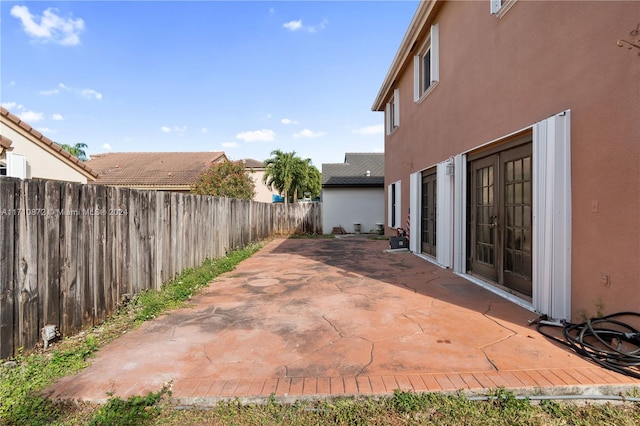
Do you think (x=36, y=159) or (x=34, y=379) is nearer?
(x=34, y=379)

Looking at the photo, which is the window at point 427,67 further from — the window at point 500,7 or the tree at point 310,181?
the tree at point 310,181

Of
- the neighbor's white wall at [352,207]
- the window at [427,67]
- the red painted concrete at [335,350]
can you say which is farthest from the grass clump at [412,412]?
the neighbor's white wall at [352,207]

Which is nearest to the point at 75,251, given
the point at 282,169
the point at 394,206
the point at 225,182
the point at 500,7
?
the point at 500,7

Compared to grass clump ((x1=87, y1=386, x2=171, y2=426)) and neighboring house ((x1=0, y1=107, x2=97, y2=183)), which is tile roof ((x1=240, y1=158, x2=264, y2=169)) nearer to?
neighboring house ((x1=0, y1=107, x2=97, y2=183))

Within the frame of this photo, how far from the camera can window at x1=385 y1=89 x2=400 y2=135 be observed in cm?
1055

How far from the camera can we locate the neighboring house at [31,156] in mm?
7574

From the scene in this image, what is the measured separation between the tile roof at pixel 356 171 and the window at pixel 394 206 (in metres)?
4.27

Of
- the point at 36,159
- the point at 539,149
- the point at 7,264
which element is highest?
the point at 36,159

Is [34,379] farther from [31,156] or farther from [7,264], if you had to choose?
[31,156]

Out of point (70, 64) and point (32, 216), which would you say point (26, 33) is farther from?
point (32, 216)

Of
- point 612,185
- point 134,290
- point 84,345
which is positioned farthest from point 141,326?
point 612,185

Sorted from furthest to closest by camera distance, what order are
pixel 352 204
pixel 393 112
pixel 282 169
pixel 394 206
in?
pixel 282 169 < pixel 352 204 < pixel 393 112 < pixel 394 206

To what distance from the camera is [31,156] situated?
8.50 meters

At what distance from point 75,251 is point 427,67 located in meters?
8.36
